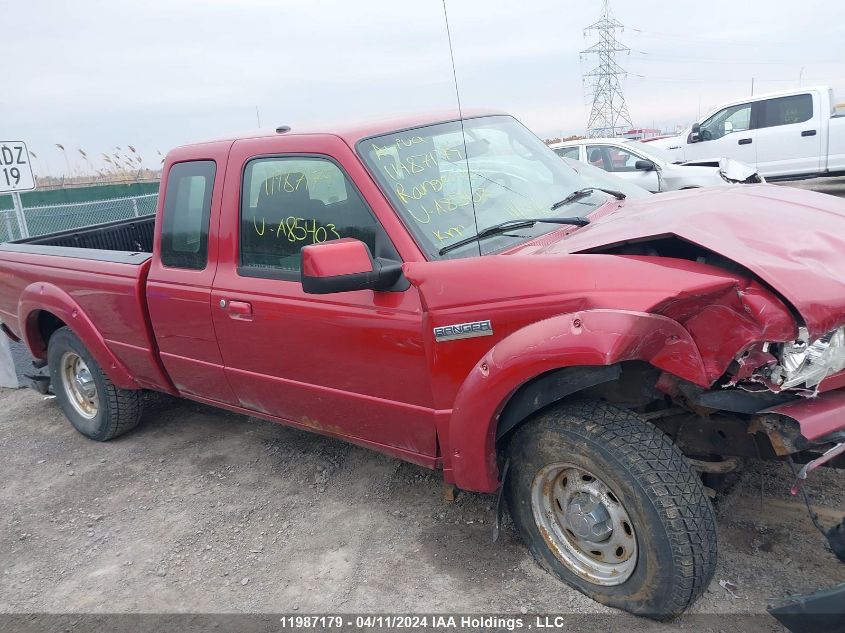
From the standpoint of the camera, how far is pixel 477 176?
3.34m

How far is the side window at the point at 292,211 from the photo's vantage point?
10.2 feet

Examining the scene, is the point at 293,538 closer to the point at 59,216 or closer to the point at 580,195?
the point at 580,195

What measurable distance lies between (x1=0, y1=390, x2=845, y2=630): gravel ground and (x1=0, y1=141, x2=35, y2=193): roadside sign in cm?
447

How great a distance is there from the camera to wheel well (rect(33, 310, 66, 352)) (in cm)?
504

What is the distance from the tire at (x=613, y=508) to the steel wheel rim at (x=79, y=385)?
11.1 feet

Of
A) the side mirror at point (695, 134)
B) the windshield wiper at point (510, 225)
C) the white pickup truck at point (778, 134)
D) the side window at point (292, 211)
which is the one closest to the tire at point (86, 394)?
the side window at point (292, 211)

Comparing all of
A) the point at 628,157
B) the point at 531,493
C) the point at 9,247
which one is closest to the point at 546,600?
the point at 531,493

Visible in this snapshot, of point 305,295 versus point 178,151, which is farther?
point 178,151

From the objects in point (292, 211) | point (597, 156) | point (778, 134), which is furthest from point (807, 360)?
point (778, 134)

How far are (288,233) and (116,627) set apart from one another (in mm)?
1913

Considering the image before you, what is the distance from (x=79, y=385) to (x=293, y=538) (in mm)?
2455

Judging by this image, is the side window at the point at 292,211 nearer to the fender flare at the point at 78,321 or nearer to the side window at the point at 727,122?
the fender flare at the point at 78,321

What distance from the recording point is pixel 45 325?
203 inches

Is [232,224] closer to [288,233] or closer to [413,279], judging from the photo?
[288,233]
